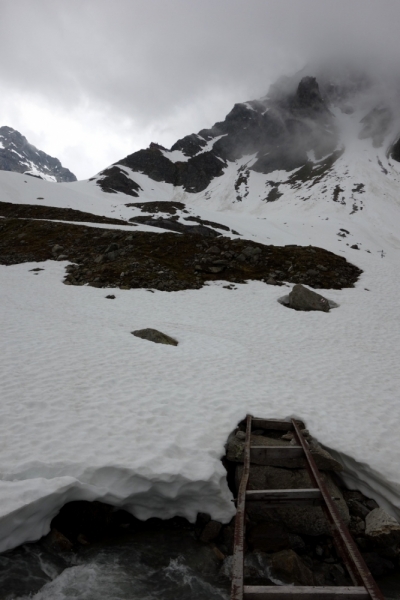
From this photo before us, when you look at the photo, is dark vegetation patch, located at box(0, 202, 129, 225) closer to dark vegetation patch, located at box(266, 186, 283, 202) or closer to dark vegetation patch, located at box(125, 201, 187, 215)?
dark vegetation patch, located at box(125, 201, 187, 215)

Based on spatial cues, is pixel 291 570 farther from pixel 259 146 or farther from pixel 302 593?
pixel 259 146

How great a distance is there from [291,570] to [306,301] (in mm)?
16889

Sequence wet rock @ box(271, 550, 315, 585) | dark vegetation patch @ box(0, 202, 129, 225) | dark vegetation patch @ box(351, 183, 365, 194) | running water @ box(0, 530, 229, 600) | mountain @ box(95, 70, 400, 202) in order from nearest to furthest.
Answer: running water @ box(0, 530, 229, 600) → wet rock @ box(271, 550, 315, 585) → dark vegetation patch @ box(0, 202, 129, 225) → dark vegetation patch @ box(351, 183, 365, 194) → mountain @ box(95, 70, 400, 202)

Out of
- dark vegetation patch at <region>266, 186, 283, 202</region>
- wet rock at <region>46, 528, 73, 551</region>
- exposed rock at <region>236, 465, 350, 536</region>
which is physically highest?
dark vegetation patch at <region>266, 186, 283, 202</region>

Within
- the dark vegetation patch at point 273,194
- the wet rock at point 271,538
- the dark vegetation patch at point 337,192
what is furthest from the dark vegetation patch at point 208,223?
the dark vegetation patch at point 273,194

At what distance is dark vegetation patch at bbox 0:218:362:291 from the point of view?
998 inches

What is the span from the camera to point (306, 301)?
66.9 ft

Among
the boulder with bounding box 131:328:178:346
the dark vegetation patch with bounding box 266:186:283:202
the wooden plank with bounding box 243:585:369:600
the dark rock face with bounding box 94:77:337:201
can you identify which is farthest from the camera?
the dark rock face with bounding box 94:77:337:201

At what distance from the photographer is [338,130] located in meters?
174

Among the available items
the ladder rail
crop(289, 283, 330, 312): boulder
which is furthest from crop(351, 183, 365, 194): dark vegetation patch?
the ladder rail

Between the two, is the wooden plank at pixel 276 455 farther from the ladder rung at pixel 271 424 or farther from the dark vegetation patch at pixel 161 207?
the dark vegetation patch at pixel 161 207

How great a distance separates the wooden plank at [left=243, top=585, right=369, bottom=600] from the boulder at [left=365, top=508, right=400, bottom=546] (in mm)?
2782

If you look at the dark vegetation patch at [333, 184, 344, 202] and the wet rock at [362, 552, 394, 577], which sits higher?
the dark vegetation patch at [333, 184, 344, 202]

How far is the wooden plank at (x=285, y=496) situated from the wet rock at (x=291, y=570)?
74 centimetres
